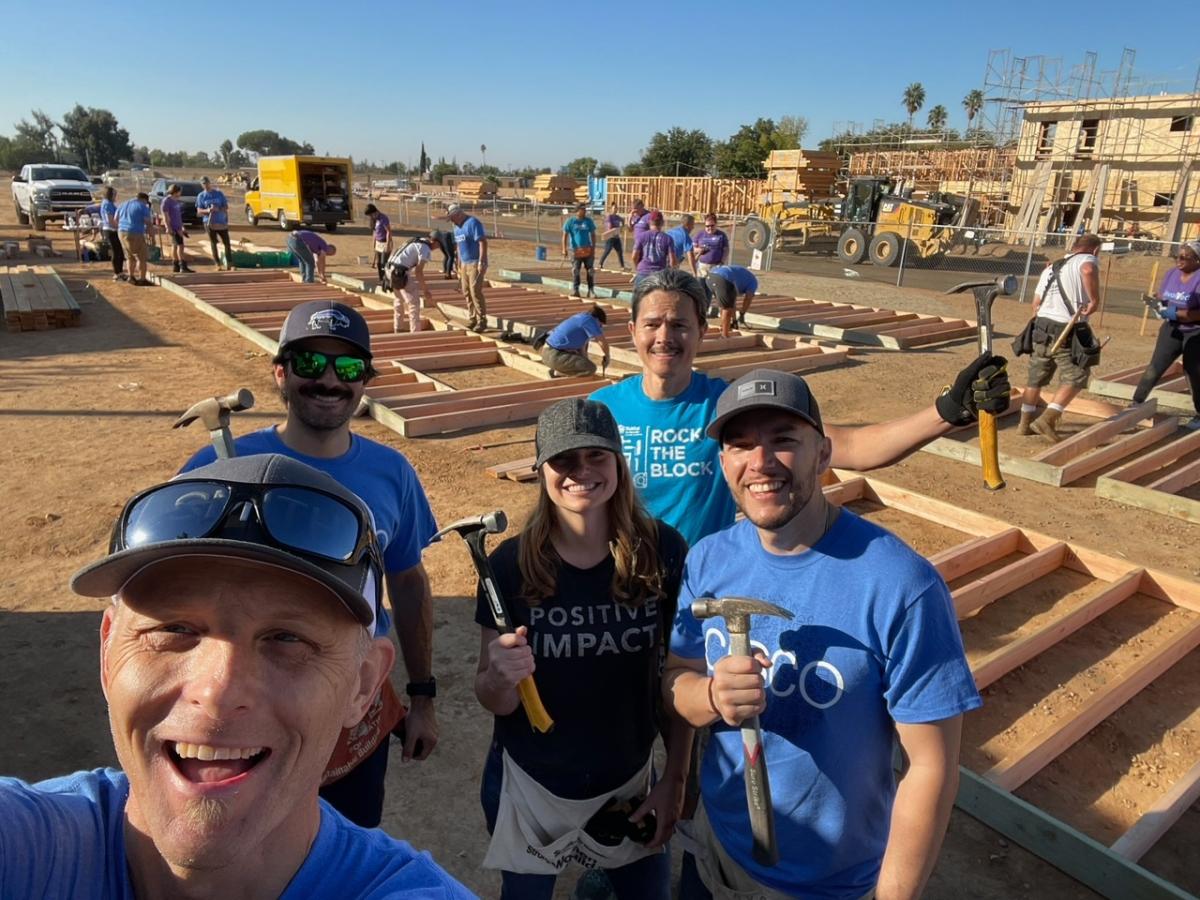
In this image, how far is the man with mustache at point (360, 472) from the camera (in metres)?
Answer: 2.47

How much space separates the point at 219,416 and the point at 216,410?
3 cm

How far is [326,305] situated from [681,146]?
70.2m

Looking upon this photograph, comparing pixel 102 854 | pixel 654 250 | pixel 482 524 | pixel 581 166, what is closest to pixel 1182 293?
pixel 654 250

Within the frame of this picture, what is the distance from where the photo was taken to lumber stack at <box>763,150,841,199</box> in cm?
3225

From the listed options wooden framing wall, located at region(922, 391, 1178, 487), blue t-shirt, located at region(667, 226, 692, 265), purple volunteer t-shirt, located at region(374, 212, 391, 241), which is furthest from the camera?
purple volunteer t-shirt, located at region(374, 212, 391, 241)

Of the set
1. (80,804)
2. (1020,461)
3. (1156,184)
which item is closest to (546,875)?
(80,804)

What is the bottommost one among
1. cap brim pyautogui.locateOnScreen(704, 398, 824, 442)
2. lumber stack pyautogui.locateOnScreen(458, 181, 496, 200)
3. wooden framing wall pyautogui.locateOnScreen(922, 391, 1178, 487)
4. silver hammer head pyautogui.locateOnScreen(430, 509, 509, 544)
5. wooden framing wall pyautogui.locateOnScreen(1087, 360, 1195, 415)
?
wooden framing wall pyautogui.locateOnScreen(922, 391, 1178, 487)

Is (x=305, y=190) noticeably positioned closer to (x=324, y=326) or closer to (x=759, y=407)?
(x=324, y=326)

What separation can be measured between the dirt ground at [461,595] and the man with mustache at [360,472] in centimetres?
93

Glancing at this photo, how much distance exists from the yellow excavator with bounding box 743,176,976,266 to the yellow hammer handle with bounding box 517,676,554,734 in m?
23.0

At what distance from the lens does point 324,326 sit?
2.67m

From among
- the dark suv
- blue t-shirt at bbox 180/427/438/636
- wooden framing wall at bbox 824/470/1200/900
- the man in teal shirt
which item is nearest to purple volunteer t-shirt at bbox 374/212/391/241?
the man in teal shirt

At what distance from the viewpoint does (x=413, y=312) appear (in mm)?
12773

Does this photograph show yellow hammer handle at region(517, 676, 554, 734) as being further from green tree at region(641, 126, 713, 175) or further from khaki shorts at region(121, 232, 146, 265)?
green tree at region(641, 126, 713, 175)
